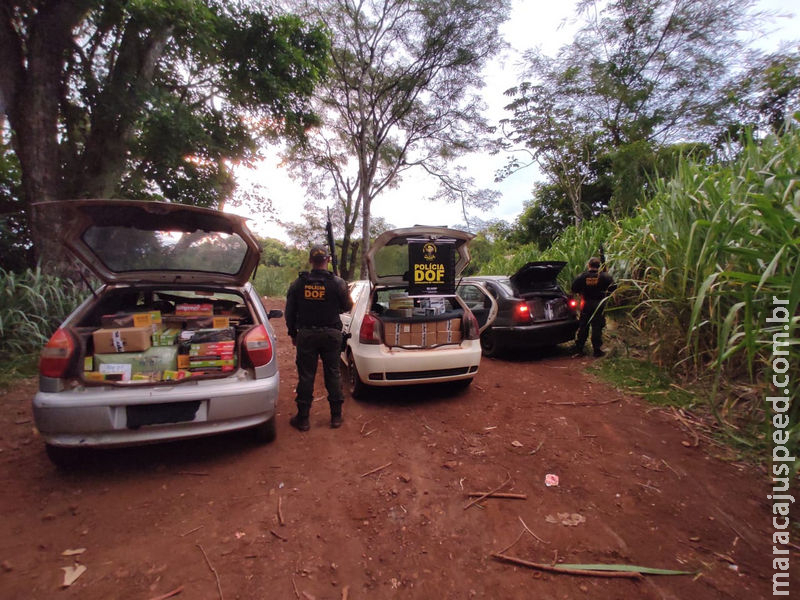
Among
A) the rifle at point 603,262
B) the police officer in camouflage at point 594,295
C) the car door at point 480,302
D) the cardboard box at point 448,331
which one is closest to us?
the cardboard box at point 448,331

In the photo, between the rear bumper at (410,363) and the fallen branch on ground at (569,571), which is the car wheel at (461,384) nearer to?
the rear bumper at (410,363)

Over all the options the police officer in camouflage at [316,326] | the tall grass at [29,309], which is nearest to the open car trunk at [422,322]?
the police officer in camouflage at [316,326]

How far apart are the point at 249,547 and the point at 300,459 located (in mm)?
837

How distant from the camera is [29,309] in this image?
4430 mm

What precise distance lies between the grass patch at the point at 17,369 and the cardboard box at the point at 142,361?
105 inches

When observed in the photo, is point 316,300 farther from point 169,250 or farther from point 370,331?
point 169,250

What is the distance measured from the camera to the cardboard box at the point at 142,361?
7.39ft

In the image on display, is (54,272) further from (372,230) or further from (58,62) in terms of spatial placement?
(372,230)

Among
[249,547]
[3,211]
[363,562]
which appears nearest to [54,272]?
[3,211]

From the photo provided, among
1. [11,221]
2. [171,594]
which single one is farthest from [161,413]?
[11,221]

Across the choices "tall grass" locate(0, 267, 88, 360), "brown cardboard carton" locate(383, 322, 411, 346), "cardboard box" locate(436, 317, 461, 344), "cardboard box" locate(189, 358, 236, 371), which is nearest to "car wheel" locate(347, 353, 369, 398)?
"brown cardboard carton" locate(383, 322, 411, 346)

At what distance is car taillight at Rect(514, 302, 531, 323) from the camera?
4742mm

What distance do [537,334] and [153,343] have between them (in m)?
4.50

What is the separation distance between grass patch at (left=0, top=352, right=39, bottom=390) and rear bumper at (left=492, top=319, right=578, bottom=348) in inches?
236
